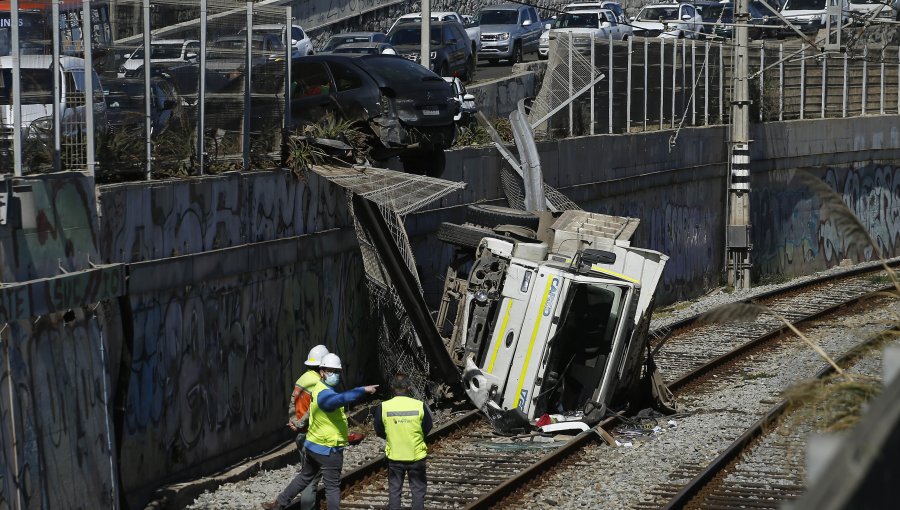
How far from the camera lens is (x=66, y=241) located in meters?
11.7

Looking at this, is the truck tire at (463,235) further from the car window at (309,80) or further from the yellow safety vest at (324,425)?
the yellow safety vest at (324,425)

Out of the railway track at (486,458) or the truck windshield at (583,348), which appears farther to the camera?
the truck windshield at (583,348)

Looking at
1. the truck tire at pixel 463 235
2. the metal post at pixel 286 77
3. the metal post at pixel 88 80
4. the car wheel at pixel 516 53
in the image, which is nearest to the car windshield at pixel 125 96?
the metal post at pixel 88 80

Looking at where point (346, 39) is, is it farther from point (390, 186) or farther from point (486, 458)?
point (486, 458)

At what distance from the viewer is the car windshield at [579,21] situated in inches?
1951

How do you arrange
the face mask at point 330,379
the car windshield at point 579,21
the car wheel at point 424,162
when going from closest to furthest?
the face mask at point 330,379
the car wheel at point 424,162
the car windshield at point 579,21

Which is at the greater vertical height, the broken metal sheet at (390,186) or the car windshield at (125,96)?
the car windshield at (125,96)

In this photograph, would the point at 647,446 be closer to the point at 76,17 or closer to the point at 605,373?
the point at 605,373

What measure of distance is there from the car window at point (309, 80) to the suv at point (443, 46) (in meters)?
17.8

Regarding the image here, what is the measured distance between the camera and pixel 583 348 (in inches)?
690

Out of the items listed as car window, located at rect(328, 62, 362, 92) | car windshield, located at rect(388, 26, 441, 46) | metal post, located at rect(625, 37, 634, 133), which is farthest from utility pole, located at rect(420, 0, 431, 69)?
car windshield, located at rect(388, 26, 441, 46)

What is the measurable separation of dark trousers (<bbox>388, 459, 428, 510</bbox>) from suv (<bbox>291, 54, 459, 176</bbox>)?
869 cm

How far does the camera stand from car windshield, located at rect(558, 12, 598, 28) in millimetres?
49562

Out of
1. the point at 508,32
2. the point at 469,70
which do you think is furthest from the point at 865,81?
the point at 508,32
